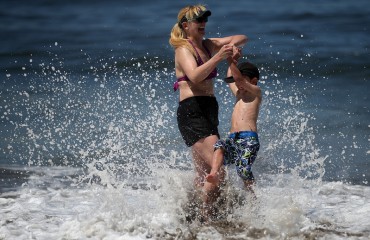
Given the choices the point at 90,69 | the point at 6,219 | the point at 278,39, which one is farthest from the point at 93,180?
the point at 278,39

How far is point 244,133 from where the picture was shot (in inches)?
223

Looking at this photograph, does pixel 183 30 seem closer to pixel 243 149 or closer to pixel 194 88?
pixel 194 88

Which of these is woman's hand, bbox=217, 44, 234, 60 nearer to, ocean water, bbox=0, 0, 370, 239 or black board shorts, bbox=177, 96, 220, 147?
black board shorts, bbox=177, 96, 220, 147

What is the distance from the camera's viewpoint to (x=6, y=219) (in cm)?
610

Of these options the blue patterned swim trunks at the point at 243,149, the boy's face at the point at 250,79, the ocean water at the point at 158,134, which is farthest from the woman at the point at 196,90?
the ocean water at the point at 158,134

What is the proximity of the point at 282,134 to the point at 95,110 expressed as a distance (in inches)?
98.7

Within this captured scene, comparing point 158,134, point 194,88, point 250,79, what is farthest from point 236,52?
point 158,134

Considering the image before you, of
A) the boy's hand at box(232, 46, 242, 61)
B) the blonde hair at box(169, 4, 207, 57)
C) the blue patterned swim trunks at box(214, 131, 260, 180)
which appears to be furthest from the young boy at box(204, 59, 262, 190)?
the blonde hair at box(169, 4, 207, 57)

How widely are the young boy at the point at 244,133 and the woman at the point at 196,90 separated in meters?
0.13

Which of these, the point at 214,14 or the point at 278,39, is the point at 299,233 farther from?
the point at 214,14

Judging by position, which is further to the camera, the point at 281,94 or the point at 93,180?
the point at 281,94

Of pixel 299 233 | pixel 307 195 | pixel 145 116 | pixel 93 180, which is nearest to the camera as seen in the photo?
pixel 299 233

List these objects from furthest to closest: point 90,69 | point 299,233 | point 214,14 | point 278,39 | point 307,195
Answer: point 214,14, point 278,39, point 90,69, point 307,195, point 299,233

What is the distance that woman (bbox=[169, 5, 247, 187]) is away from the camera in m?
5.68
